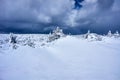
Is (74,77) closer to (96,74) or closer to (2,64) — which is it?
(96,74)

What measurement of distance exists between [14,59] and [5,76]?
830 cm

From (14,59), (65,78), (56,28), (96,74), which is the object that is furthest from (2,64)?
(56,28)

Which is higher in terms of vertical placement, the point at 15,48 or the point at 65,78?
the point at 15,48

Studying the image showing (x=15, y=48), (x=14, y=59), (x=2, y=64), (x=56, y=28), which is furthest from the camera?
(x=56, y=28)

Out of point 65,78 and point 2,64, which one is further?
point 2,64

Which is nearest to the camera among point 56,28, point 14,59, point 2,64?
point 2,64

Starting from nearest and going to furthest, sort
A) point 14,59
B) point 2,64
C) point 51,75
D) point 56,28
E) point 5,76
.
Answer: point 5,76, point 51,75, point 2,64, point 14,59, point 56,28

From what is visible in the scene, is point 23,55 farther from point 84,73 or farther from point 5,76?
point 84,73

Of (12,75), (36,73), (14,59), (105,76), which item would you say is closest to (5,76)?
(12,75)

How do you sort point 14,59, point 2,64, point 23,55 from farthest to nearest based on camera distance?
1. point 23,55
2. point 14,59
3. point 2,64

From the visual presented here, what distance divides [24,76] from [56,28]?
38.4 meters

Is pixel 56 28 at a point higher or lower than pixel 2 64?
higher

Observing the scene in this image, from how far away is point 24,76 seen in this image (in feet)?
55.0

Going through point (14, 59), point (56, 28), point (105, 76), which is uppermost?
point (56, 28)
